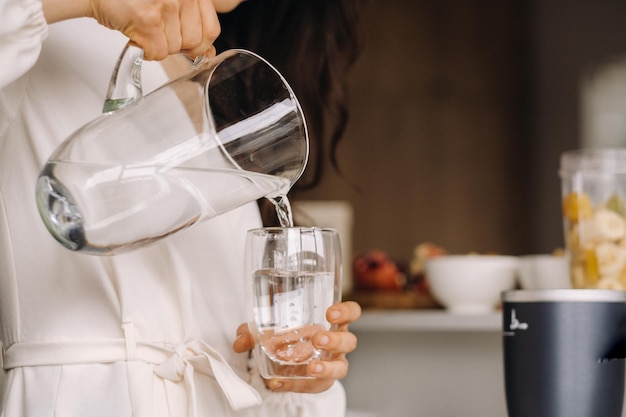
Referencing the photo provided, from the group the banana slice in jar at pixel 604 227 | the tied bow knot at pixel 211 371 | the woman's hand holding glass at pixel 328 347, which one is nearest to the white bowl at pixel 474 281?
the banana slice in jar at pixel 604 227

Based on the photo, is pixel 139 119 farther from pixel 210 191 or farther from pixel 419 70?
pixel 419 70

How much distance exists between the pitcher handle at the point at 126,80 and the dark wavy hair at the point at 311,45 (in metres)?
0.66

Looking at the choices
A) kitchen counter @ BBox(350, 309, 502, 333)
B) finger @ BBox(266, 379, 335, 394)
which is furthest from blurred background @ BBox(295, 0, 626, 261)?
finger @ BBox(266, 379, 335, 394)

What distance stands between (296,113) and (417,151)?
158 inches

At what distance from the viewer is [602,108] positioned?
15.1 ft

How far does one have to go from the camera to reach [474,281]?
1.55 m

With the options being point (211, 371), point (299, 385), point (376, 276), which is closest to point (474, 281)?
point (376, 276)

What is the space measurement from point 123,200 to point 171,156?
2.2 inches

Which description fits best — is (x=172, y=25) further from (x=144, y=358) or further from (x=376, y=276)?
(x=376, y=276)

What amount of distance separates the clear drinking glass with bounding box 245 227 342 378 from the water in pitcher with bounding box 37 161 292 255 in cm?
8

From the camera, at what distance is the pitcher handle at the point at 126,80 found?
70 centimetres

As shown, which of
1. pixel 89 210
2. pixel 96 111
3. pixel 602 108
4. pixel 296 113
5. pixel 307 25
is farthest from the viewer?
pixel 602 108

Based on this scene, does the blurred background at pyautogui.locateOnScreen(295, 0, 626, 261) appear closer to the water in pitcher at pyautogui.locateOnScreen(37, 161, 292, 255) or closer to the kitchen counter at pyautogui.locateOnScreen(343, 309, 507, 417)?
the kitchen counter at pyautogui.locateOnScreen(343, 309, 507, 417)

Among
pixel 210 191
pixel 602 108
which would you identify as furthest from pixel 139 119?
pixel 602 108
